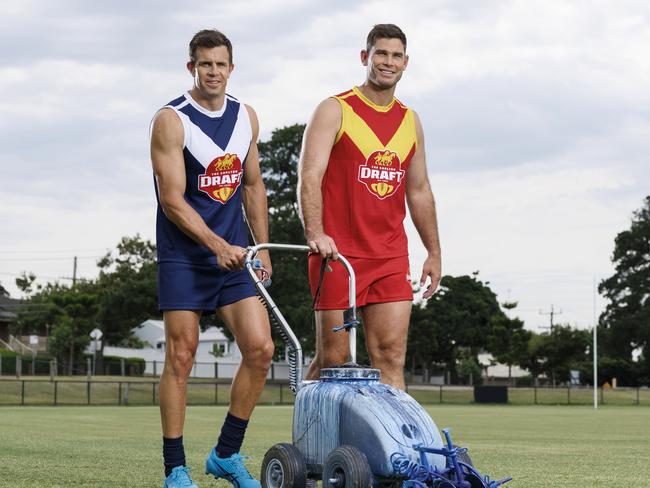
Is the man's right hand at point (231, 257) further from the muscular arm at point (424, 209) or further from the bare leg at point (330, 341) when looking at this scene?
the muscular arm at point (424, 209)

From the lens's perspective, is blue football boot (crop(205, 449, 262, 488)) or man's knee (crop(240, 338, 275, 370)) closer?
blue football boot (crop(205, 449, 262, 488))

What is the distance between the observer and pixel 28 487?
605 cm

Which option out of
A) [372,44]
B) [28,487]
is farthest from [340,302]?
[28,487]

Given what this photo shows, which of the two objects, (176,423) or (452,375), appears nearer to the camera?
(176,423)

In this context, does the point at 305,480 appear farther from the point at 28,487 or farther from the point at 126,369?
the point at 126,369

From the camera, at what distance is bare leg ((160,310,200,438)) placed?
5.77 meters

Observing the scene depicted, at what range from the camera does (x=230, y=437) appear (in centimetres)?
582

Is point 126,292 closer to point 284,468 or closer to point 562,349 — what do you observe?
point 562,349

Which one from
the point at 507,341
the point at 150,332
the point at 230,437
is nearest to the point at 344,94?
the point at 230,437

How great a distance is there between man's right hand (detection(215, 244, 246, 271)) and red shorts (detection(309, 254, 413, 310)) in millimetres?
552

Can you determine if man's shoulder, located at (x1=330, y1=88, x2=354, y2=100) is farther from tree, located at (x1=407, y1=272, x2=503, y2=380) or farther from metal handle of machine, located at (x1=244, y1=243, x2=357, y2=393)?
tree, located at (x1=407, y1=272, x2=503, y2=380)

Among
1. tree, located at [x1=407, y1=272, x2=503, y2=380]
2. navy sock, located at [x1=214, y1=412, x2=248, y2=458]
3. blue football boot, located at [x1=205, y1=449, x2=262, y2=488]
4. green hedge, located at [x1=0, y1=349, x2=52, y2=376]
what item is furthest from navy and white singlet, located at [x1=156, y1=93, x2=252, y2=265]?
tree, located at [x1=407, y1=272, x2=503, y2=380]

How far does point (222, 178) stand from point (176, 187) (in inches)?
11.5

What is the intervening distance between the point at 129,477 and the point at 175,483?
149 centimetres
